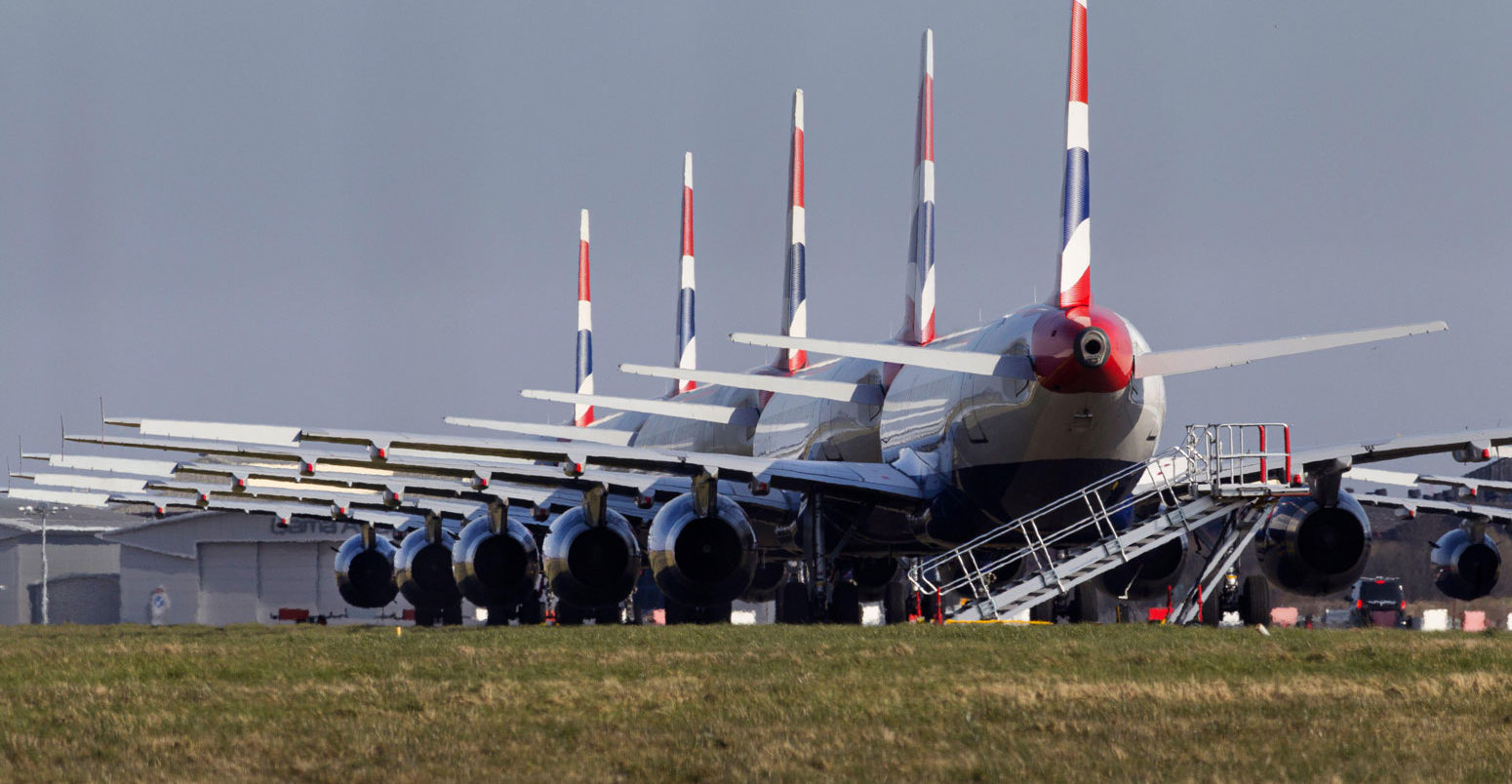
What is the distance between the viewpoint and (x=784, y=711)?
499 inches

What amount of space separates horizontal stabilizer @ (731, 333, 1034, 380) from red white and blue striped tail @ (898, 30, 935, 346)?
9256 millimetres

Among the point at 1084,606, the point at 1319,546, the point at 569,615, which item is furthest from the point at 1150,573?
the point at 569,615

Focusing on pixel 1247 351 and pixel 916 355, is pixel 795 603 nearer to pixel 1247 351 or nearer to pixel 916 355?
pixel 916 355

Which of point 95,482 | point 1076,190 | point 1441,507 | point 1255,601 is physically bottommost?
point 1255,601

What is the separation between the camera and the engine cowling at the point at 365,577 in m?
50.2

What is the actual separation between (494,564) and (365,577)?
50.9ft

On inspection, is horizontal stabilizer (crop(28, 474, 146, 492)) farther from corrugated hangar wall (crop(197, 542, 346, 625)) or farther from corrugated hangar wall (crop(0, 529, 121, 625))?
corrugated hangar wall (crop(0, 529, 121, 625))

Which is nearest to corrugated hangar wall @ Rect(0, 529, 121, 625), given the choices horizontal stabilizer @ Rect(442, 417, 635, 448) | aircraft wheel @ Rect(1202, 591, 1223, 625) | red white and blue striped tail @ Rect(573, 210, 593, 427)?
red white and blue striped tail @ Rect(573, 210, 593, 427)

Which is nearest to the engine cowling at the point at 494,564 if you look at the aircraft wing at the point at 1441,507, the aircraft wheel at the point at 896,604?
the aircraft wheel at the point at 896,604

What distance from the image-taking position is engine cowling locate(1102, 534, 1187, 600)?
35.3m

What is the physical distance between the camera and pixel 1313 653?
17.3 metres

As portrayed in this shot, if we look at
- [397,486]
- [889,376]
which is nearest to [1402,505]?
[889,376]

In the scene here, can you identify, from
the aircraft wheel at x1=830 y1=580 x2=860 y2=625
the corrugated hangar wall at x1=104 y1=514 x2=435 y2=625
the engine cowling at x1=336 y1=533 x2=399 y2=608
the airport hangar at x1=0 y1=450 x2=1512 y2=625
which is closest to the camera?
the aircraft wheel at x1=830 y1=580 x2=860 y2=625

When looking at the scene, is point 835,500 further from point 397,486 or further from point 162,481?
point 162,481
